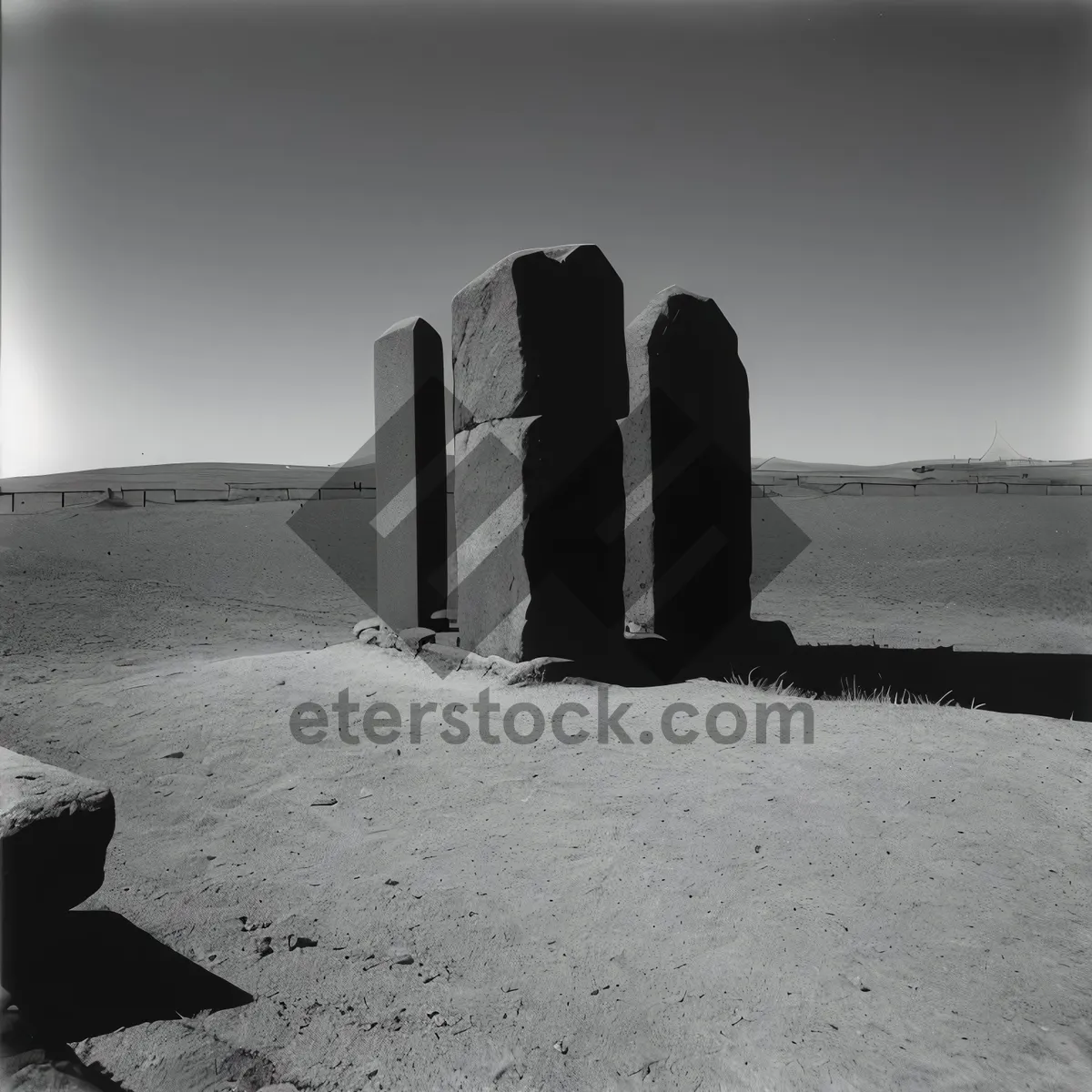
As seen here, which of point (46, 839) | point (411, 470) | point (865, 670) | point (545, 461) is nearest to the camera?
point (46, 839)

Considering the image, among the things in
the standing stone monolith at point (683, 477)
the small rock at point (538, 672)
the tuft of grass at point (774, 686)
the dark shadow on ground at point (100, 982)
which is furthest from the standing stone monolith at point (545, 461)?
the dark shadow on ground at point (100, 982)

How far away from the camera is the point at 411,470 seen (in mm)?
6816

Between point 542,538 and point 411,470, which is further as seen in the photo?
point 411,470

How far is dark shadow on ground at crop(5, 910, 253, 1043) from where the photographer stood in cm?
206

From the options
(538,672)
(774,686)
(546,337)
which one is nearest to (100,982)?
(538,672)

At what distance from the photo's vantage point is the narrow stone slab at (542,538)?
209 inches

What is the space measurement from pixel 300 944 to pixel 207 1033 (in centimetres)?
46

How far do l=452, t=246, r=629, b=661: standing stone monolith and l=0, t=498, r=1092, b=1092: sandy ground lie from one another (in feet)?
2.22

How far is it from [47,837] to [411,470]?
4.95 m

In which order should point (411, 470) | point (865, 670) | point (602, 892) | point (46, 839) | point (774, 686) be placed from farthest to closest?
1. point (411, 470)
2. point (865, 670)
3. point (774, 686)
4. point (602, 892)
5. point (46, 839)

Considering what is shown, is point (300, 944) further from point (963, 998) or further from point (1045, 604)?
point (1045, 604)

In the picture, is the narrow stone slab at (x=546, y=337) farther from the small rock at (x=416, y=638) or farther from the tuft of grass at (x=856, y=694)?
the tuft of grass at (x=856, y=694)

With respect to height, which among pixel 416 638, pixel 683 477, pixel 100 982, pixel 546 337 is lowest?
pixel 100 982

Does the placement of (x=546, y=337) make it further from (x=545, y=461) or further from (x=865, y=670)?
(x=865, y=670)
